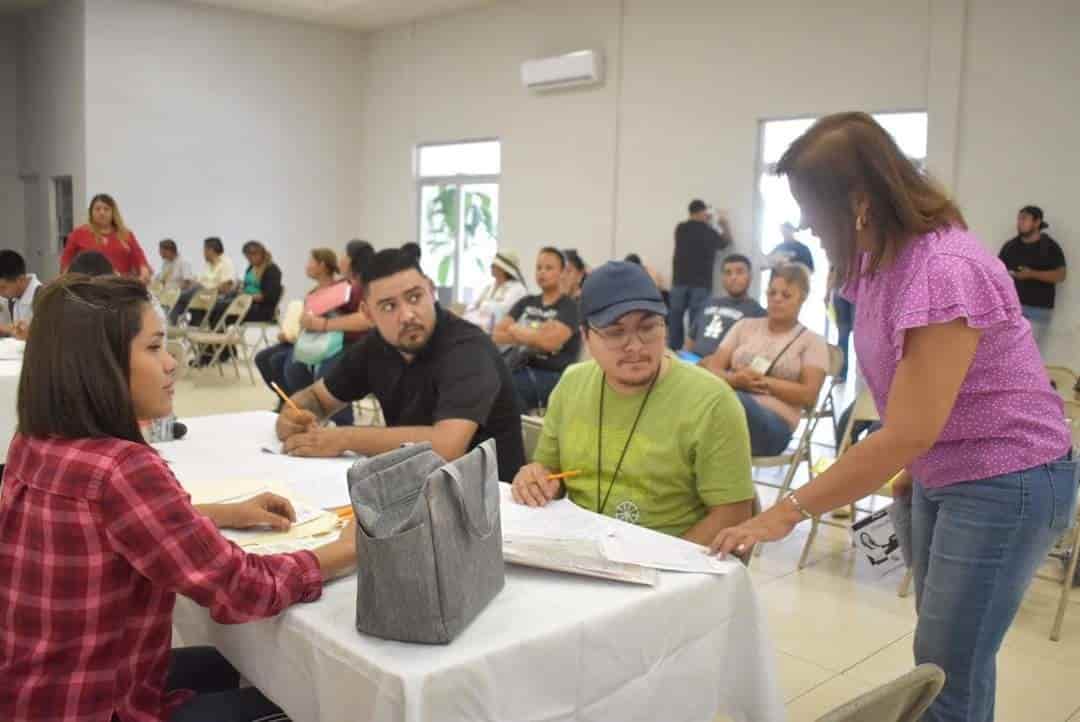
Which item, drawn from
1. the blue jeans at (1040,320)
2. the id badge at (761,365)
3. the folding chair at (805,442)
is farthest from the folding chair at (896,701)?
the blue jeans at (1040,320)

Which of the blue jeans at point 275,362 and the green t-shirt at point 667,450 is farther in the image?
the blue jeans at point 275,362

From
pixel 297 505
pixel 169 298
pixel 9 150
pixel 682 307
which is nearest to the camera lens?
pixel 297 505

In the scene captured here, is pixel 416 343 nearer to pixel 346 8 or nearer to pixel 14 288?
pixel 14 288

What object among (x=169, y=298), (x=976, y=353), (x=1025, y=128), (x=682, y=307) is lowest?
(x=169, y=298)

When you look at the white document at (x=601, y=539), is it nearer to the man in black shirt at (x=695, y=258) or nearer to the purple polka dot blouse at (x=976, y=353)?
the purple polka dot blouse at (x=976, y=353)

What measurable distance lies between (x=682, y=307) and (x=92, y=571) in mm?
7838

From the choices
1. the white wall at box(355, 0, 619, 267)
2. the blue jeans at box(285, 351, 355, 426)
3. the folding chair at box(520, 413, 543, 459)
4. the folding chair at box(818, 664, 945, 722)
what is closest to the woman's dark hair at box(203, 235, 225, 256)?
the white wall at box(355, 0, 619, 267)

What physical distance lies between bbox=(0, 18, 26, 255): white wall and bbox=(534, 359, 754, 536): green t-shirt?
12937mm

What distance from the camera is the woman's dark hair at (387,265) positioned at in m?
2.49

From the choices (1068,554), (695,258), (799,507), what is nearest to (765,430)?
(1068,554)

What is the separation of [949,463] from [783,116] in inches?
284

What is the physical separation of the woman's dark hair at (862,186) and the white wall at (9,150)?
13.5 meters

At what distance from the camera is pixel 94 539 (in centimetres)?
126

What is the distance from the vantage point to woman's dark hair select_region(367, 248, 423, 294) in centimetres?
249
